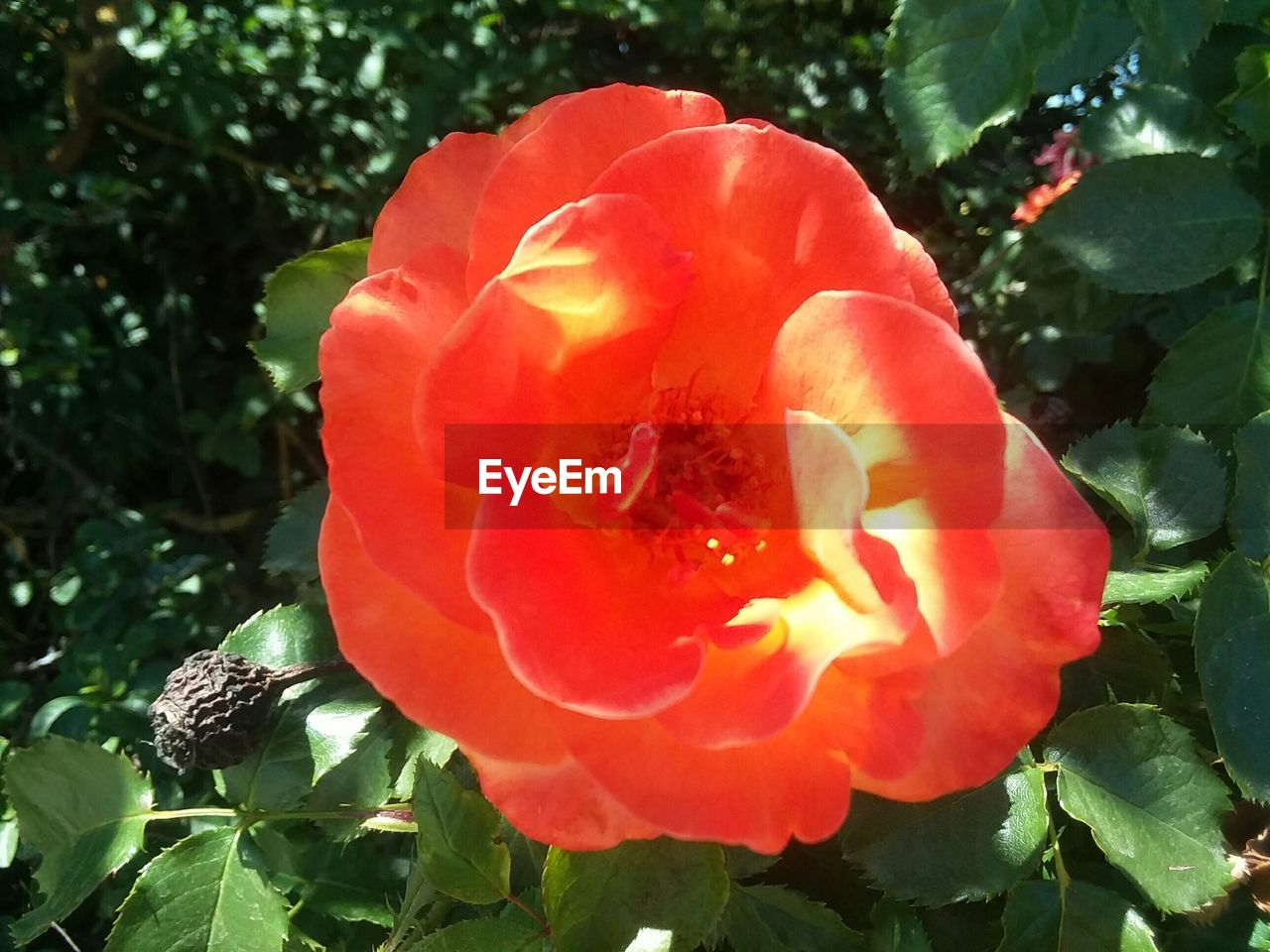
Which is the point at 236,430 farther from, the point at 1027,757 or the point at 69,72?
the point at 1027,757

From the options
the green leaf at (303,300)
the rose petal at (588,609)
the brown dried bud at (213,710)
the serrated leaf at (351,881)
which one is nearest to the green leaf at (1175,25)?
the rose petal at (588,609)

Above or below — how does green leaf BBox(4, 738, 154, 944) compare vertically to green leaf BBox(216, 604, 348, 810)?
below

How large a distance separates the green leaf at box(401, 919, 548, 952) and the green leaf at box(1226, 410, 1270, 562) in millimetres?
743

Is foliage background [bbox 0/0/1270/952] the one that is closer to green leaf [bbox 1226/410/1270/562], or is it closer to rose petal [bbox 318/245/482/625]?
green leaf [bbox 1226/410/1270/562]

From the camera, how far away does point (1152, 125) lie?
1.32 metres

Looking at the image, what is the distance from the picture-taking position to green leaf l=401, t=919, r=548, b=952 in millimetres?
782

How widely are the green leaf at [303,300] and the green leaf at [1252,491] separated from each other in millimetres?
890

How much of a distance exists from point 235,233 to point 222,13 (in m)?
0.58

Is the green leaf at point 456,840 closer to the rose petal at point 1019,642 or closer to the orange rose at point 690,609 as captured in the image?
the orange rose at point 690,609

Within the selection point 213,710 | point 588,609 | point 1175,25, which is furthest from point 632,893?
point 1175,25

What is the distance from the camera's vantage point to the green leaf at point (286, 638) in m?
1.04

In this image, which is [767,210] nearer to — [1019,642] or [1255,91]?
[1019,642]

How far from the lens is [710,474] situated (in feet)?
3.17

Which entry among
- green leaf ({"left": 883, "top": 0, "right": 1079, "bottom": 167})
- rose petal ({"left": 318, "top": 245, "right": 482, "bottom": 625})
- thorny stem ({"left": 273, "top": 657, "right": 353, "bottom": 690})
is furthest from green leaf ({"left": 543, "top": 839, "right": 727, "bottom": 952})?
green leaf ({"left": 883, "top": 0, "right": 1079, "bottom": 167})
